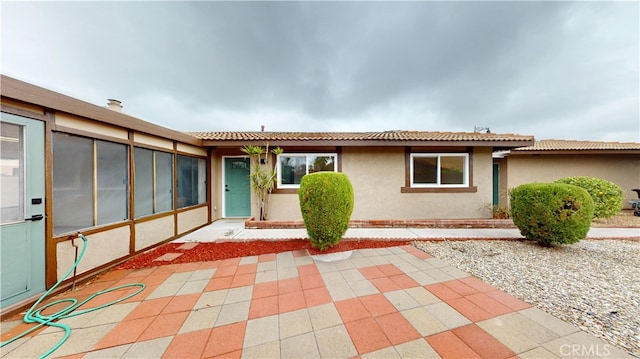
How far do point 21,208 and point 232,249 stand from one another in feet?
9.53

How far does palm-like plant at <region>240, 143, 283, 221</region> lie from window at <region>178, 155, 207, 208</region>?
61.4 inches

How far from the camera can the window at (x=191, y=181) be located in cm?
567

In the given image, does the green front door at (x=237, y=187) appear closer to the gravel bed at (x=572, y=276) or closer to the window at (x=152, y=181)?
the window at (x=152, y=181)

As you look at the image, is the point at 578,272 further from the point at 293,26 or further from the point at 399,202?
the point at 293,26

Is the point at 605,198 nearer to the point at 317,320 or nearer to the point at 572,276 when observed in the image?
the point at 572,276

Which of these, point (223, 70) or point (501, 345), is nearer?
point (501, 345)

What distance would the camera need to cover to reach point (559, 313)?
226 centimetres

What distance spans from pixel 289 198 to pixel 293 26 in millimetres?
7418

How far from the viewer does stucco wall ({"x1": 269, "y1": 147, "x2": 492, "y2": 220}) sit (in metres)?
6.84

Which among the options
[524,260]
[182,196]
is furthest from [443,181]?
[182,196]

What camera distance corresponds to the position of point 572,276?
3.14 metres

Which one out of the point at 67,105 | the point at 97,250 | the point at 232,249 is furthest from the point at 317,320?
the point at 67,105

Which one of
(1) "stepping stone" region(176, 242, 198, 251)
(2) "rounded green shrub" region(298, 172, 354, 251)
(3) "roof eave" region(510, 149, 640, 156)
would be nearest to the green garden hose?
(1) "stepping stone" region(176, 242, 198, 251)

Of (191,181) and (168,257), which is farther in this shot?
(191,181)
